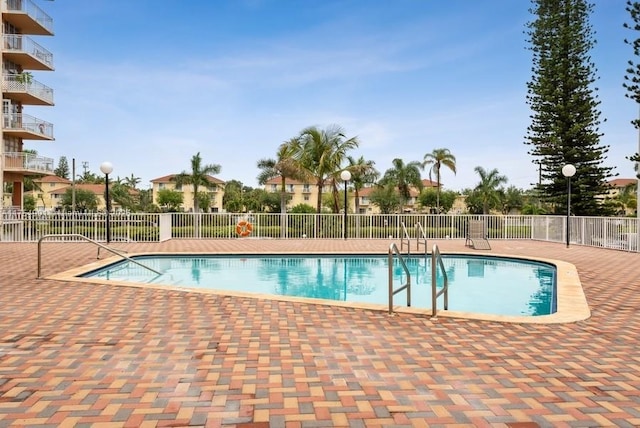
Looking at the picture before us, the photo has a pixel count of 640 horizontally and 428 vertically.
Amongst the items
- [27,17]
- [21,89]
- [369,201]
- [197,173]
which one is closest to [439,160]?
[197,173]

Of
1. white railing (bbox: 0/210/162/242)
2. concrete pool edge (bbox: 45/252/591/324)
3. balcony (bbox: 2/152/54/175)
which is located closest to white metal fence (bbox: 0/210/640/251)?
white railing (bbox: 0/210/162/242)

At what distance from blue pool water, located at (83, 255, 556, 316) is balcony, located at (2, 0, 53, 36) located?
65.1 ft

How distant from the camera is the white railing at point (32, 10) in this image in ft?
83.6

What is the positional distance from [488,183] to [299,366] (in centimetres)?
4643

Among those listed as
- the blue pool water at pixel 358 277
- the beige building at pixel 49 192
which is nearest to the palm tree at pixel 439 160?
the blue pool water at pixel 358 277

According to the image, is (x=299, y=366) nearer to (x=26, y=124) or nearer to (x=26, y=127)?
(x=26, y=127)

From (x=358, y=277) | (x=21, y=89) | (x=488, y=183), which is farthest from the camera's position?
(x=488, y=183)

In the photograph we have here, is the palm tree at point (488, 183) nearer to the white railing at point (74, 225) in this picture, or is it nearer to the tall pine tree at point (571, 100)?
the tall pine tree at point (571, 100)

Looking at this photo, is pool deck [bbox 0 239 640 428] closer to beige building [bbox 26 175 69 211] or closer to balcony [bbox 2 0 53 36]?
balcony [bbox 2 0 53 36]

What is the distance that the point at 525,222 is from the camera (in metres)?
20.9

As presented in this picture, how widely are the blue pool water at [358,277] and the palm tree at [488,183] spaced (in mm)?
34151

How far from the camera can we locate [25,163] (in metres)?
26.2

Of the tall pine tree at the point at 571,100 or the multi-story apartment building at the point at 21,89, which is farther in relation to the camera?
the multi-story apartment building at the point at 21,89

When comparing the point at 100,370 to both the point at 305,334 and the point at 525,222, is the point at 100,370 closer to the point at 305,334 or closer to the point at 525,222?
the point at 305,334
